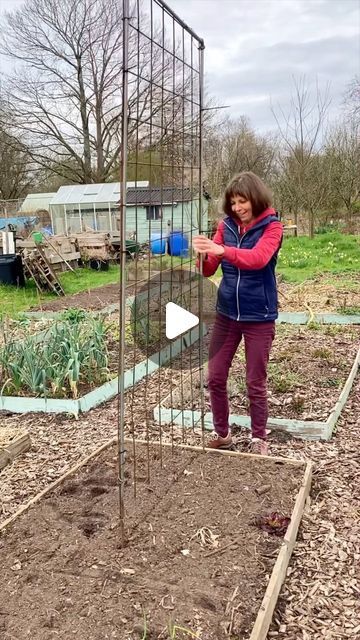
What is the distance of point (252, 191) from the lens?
8.64ft

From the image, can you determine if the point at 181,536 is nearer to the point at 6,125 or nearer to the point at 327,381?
the point at 327,381

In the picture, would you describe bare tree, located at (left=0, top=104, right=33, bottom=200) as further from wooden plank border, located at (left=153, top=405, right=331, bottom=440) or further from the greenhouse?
wooden plank border, located at (left=153, top=405, right=331, bottom=440)

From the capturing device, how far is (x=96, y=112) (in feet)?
72.9

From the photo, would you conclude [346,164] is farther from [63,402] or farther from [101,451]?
[101,451]

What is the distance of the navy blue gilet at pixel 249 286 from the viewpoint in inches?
107

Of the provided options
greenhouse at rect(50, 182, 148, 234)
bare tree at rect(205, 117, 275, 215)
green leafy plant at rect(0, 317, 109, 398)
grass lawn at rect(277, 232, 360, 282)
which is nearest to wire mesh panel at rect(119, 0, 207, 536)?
green leafy plant at rect(0, 317, 109, 398)

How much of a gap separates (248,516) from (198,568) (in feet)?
1.35

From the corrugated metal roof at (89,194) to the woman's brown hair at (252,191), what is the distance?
1588cm

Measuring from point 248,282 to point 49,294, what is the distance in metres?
7.73

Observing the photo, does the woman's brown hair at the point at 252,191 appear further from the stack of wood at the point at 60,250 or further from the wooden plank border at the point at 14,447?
the stack of wood at the point at 60,250

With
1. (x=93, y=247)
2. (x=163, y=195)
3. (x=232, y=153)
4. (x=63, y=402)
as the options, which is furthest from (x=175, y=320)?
(x=232, y=153)

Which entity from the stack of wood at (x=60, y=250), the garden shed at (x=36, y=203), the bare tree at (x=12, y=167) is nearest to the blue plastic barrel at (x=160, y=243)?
the stack of wood at (x=60, y=250)

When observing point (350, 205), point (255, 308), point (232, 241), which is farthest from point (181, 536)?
point (350, 205)

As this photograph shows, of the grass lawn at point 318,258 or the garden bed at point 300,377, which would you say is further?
the grass lawn at point 318,258
